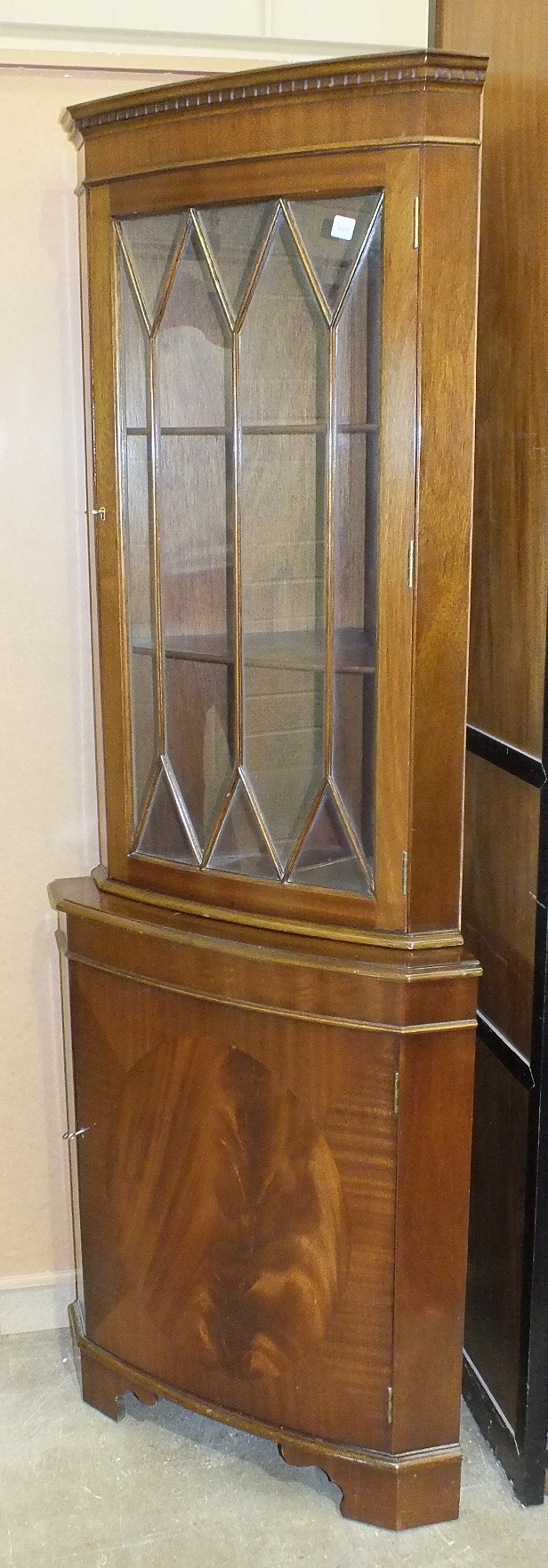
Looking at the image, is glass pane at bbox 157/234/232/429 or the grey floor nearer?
glass pane at bbox 157/234/232/429

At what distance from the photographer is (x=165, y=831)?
184 centimetres

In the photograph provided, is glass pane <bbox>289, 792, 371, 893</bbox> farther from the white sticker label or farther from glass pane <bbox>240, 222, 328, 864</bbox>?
the white sticker label

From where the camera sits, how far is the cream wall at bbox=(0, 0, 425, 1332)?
195 cm

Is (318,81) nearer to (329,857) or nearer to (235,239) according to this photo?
(235,239)

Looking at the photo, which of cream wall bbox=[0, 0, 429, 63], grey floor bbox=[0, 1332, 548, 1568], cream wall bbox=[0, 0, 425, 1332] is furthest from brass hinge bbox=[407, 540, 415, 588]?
grey floor bbox=[0, 1332, 548, 1568]

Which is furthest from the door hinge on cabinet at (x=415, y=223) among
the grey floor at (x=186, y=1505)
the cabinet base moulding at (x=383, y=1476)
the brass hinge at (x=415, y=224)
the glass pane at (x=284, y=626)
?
the grey floor at (x=186, y=1505)

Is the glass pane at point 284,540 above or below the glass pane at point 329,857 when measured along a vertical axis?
above

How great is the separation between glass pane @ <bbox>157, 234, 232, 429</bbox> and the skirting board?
146 centimetres

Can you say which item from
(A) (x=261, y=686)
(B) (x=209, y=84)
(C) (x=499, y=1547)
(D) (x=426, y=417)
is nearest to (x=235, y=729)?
(A) (x=261, y=686)

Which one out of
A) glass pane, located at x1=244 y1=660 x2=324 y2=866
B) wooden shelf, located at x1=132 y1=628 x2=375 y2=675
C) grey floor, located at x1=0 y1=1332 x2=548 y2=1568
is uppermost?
wooden shelf, located at x1=132 y1=628 x2=375 y2=675

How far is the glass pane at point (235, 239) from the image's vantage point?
1.58 m

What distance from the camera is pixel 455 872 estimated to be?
1679 millimetres

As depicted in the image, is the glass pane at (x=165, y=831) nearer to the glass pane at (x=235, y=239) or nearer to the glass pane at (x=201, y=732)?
the glass pane at (x=201, y=732)

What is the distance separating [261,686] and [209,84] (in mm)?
708
